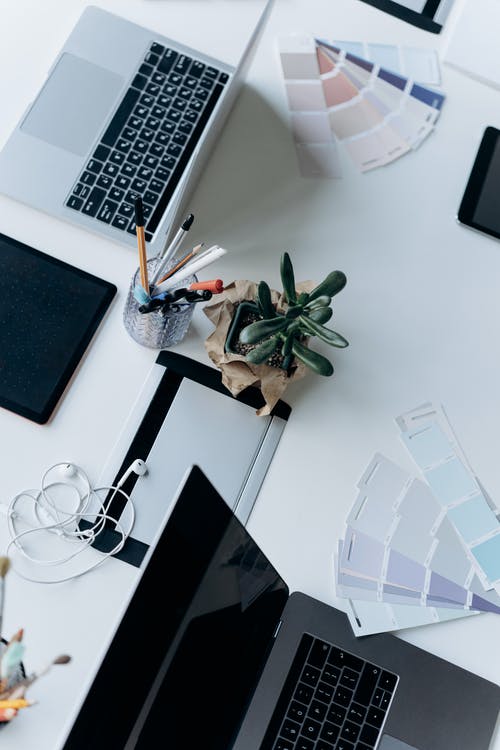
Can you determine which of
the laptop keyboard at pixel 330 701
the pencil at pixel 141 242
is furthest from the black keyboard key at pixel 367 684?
the pencil at pixel 141 242

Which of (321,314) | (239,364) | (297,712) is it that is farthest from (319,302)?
(297,712)

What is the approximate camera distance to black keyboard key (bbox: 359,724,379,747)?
3.26ft

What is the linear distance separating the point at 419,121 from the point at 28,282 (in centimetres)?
69

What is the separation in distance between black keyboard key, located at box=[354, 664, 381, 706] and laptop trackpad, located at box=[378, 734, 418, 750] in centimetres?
5

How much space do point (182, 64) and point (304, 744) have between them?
0.99m

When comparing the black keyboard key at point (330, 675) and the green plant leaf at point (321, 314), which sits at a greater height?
the green plant leaf at point (321, 314)

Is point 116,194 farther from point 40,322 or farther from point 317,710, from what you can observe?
point 317,710

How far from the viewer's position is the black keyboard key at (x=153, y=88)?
1163mm

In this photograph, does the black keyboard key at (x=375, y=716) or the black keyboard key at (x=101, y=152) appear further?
the black keyboard key at (x=101, y=152)

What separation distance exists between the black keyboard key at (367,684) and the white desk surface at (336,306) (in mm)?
70

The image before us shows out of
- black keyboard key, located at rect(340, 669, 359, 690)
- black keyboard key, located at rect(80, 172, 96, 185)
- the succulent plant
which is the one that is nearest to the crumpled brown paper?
the succulent plant

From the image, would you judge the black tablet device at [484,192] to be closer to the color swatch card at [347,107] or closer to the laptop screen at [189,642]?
the color swatch card at [347,107]

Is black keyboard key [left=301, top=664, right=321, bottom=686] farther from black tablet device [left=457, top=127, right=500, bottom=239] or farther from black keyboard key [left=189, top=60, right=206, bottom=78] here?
black keyboard key [left=189, top=60, right=206, bottom=78]

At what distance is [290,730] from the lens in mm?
977
